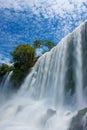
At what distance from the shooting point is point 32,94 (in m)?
34.5

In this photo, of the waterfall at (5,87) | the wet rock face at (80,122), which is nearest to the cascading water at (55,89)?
the wet rock face at (80,122)

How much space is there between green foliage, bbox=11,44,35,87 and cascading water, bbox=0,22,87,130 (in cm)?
597

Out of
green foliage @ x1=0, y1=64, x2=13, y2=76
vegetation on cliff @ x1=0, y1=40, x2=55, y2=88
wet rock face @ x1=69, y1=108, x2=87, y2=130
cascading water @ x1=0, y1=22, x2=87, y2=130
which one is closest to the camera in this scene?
wet rock face @ x1=69, y1=108, x2=87, y2=130

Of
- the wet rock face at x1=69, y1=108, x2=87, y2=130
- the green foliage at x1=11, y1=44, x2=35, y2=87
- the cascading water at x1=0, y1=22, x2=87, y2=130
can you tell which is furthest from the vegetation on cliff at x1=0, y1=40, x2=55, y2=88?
the wet rock face at x1=69, y1=108, x2=87, y2=130

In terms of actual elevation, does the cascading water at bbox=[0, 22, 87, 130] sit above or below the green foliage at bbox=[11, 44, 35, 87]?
below

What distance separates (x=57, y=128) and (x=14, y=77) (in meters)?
20.1

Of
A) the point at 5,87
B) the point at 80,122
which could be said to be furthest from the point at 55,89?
the point at 5,87

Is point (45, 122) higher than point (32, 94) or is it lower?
lower

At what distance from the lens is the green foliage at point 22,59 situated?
1650 inches

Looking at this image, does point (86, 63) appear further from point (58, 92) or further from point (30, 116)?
point (30, 116)

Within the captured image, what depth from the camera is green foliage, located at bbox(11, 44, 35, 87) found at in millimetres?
41906

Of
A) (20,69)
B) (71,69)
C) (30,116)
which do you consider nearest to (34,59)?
(20,69)

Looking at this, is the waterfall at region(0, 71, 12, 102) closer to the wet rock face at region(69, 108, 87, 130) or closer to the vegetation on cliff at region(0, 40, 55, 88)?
the vegetation on cliff at region(0, 40, 55, 88)

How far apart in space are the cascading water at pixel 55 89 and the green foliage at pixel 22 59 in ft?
19.6
